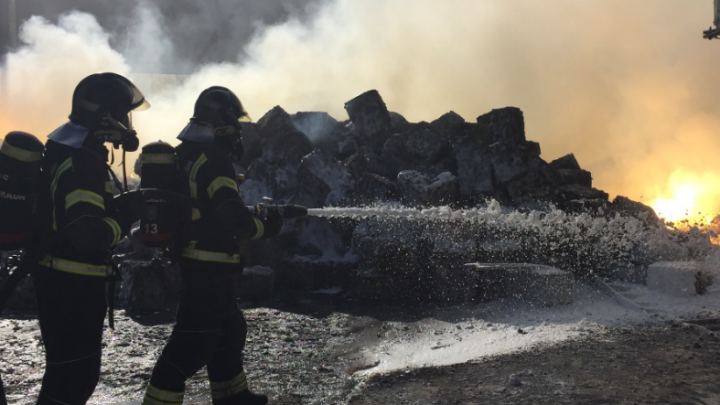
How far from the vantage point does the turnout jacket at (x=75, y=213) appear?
2.14 meters

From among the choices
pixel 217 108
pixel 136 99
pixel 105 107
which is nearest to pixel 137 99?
pixel 136 99

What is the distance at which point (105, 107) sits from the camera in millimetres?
2443

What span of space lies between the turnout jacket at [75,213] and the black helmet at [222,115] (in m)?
0.68

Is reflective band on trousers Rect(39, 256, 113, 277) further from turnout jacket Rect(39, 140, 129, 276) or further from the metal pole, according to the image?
the metal pole

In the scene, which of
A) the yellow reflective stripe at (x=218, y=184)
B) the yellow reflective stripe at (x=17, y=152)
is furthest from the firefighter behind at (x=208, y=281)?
the yellow reflective stripe at (x=17, y=152)

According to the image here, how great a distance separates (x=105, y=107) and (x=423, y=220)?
163 inches

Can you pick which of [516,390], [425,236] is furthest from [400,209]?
[516,390]

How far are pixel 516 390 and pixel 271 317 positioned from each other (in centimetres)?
278

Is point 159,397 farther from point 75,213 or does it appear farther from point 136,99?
point 136,99

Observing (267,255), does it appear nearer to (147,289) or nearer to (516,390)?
(147,289)

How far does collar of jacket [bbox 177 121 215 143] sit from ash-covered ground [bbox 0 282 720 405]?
150 centimetres

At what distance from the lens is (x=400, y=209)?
7.49 metres

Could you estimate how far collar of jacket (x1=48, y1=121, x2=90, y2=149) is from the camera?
2.23m

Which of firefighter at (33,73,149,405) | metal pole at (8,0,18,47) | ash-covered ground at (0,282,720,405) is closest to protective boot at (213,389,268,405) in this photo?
ash-covered ground at (0,282,720,405)
